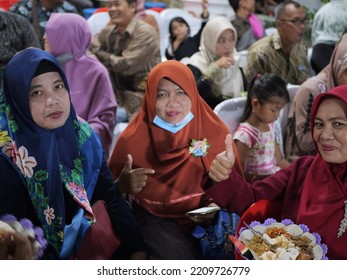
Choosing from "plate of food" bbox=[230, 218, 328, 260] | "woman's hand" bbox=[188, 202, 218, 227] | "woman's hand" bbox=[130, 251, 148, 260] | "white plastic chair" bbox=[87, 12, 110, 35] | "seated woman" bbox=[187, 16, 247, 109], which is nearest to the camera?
"plate of food" bbox=[230, 218, 328, 260]

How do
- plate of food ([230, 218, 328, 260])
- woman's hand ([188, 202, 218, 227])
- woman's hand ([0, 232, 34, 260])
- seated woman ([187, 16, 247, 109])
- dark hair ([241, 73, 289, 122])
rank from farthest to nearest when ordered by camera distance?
1. seated woman ([187, 16, 247, 109])
2. dark hair ([241, 73, 289, 122])
3. woman's hand ([188, 202, 218, 227])
4. plate of food ([230, 218, 328, 260])
5. woman's hand ([0, 232, 34, 260])

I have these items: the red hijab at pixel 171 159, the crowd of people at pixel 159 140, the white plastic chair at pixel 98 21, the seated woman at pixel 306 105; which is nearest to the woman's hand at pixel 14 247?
the crowd of people at pixel 159 140

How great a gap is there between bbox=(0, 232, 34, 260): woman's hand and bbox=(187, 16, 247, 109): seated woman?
1.63 meters

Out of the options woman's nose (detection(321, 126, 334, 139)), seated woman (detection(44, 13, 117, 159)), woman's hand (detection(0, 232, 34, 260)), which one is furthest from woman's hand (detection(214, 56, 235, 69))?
woman's hand (detection(0, 232, 34, 260))

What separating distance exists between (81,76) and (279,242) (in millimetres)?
1628

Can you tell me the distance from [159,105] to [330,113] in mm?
670

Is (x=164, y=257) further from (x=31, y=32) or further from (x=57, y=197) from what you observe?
Answer: (x=31, y=32)

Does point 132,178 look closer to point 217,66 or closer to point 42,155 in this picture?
point 42,155

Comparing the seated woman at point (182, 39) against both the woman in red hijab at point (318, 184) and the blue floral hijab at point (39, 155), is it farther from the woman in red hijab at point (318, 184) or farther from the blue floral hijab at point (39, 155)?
the blue floral hijab at point (39, 155)

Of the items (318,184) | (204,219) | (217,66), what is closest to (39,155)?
(204,219)

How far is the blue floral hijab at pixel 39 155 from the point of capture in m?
1.72

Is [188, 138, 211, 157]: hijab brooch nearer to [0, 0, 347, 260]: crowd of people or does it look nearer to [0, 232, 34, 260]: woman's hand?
[0, 0, 347, 260]: crowd of people

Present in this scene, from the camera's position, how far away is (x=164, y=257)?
2.02 metres

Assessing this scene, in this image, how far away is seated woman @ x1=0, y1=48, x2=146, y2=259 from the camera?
172 cm
